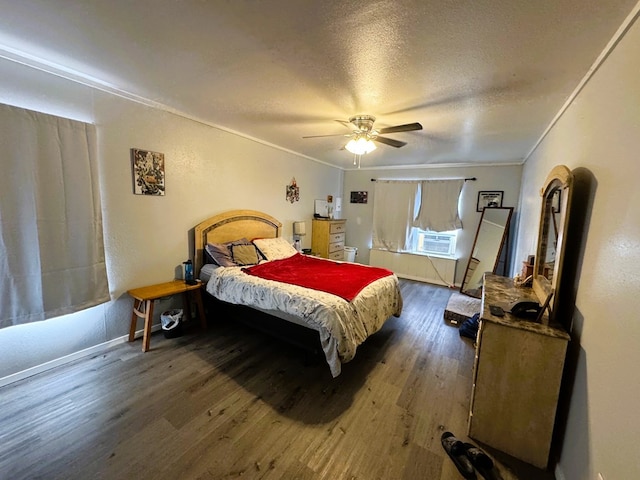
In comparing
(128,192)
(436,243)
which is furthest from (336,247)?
(128,192)

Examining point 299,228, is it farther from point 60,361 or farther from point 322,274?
point 60,361

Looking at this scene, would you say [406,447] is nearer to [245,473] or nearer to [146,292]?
[245,473]

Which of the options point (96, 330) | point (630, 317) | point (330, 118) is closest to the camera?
point (630, 317)

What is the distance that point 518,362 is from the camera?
1500 mm

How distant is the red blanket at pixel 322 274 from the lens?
2469mm

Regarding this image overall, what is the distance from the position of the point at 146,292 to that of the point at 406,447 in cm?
254

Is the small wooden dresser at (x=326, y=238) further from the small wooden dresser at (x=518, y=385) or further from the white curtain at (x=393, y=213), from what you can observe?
the small wooden dresser at (x=518, y=385)

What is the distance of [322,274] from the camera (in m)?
2.97

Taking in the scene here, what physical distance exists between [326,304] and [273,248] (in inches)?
71.5

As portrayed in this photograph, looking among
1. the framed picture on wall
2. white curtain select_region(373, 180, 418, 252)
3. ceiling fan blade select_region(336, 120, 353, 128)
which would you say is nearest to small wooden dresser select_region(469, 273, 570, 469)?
ceiling fan blade select_region(336, 120, 353, 128)

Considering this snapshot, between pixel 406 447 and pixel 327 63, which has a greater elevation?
pixel 327 63

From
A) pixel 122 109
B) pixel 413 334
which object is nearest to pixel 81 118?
pixel 122 109

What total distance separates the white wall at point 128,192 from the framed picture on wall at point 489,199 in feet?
13.0

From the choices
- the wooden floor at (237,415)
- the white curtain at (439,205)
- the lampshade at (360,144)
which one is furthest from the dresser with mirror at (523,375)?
the white curtain at (439,205)
